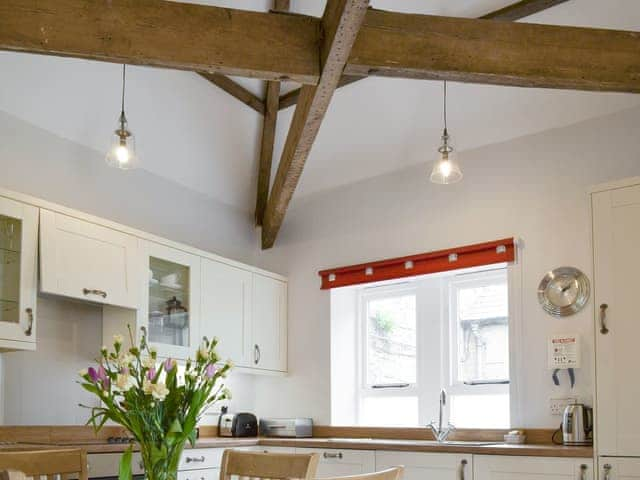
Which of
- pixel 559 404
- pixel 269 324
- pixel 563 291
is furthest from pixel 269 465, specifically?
pixel 269 324

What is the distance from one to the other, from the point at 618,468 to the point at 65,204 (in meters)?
3.26

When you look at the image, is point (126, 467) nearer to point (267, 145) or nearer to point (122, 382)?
point (122, 382)

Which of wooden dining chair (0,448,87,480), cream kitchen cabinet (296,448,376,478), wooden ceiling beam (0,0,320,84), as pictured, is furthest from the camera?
cream kitchen cabinet (296,448,376,478)

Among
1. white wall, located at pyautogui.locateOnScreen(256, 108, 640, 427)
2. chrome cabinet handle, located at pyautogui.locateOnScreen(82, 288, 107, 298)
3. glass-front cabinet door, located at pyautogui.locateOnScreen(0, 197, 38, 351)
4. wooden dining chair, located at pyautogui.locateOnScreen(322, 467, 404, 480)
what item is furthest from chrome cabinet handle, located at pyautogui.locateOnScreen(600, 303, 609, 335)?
glass-front cabinet door, located at pyautogui.locateOnScreen(0, 197, 38, 351)

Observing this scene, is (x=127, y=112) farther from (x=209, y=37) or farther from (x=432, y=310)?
(x=432, y=310)

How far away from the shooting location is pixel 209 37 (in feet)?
11.2

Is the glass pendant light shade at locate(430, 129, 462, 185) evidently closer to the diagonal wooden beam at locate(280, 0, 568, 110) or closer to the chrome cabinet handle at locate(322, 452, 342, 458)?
the diagonal wooden beam at locate(280, 0, 568, 110)

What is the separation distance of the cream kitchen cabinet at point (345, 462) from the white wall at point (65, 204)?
4.76 ft

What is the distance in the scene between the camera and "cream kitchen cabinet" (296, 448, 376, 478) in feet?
14.7

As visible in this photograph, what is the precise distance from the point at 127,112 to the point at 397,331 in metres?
2.34

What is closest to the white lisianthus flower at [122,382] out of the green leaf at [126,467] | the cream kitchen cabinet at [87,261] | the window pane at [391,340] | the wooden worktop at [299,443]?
the green leaf at [126,467]

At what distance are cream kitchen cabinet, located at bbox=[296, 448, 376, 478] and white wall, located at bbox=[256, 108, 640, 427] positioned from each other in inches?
28.9

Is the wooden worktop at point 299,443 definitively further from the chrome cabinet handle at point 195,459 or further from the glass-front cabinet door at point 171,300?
the glass-front cabinet door at point 171,300

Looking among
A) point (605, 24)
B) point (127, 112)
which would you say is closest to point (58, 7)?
point (127, 112)
